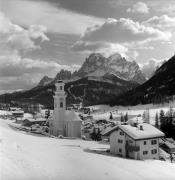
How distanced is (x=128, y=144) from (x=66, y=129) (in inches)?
1435

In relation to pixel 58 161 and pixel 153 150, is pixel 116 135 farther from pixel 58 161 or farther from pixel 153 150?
pixel 58 161

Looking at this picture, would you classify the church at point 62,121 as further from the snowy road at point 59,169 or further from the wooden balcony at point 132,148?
the snowy road at point 59,169

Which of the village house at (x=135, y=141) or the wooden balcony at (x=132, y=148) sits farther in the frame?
the village house at (x=135, y=141)

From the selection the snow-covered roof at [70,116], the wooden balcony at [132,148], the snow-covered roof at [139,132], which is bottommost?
the wooden balcony at [132,148]

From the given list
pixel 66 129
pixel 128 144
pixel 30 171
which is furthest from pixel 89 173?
pixel 66 129

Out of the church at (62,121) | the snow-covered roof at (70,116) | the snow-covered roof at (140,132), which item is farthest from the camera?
the snow-covered roof at (70,116)

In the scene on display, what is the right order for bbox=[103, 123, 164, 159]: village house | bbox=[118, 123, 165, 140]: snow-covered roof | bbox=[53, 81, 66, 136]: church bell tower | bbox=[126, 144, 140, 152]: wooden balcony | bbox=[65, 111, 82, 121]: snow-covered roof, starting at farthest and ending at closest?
bbox=[65, 111, 82, 121]: snow-covered roof → bbox=[53, 81, 66, 136]: church bell tower → bbox=[118, 123, 165, 140]: snow-covered roof → bbox=[103, 123, 164, 159]: village house → bbox=[126, 144, 140, 152]: wooden balcony

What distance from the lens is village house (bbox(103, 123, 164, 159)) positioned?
59.5 meters

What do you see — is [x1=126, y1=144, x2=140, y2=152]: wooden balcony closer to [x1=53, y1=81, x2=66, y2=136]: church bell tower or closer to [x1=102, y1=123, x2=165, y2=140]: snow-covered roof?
[x1=102, y1=123, x2=165, y2=140]: snow-covered roof

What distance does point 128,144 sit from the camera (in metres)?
60.7

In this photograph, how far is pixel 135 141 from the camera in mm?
59938

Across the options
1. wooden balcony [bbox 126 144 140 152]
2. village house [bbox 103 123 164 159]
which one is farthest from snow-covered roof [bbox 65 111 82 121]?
wooden balcony [bbox 126 144 140 152]

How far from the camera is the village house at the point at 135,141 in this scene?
59500mm

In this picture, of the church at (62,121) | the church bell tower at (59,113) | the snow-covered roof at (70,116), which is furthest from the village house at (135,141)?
the church bell tower at (59,113)
